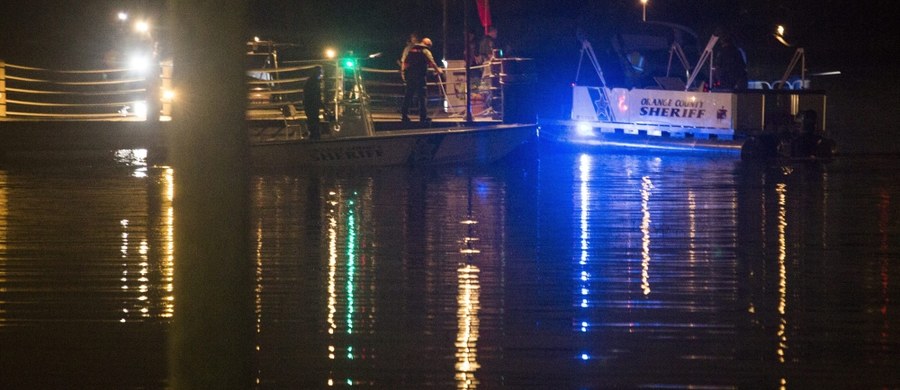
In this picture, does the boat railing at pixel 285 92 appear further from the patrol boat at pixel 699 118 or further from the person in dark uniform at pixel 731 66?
the person in dark uniform at pixel 731 66

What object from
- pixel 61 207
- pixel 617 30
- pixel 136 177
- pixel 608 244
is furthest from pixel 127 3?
pixel 608 244

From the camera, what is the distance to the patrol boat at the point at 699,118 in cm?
2031

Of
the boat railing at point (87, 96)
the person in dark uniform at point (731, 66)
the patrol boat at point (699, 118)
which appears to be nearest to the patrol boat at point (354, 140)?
the boat railing at point (87, 96)

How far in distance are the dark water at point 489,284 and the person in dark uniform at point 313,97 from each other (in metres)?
2.16

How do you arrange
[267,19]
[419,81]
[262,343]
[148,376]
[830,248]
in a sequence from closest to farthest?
1. [148,376]
2. [262,343]
3. [830,248]
4. [419,81]
5. [267,19]

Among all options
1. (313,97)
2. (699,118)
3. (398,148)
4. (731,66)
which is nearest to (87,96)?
(313,97)

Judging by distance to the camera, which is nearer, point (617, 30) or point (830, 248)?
point (830, 248)

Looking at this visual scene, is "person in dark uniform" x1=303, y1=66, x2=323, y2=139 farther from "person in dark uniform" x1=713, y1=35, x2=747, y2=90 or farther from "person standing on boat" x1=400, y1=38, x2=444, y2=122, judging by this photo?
"person in dark uniform" x1=713, y1=35, x2=747, y2=90

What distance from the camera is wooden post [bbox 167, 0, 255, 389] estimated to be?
9.59 feet

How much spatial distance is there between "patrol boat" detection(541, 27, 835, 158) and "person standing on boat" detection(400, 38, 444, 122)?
3.70 metres

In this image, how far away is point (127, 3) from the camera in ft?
165

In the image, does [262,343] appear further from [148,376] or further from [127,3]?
[127,3]

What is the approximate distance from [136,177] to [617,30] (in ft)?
42.1

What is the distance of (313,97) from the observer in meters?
17.7
